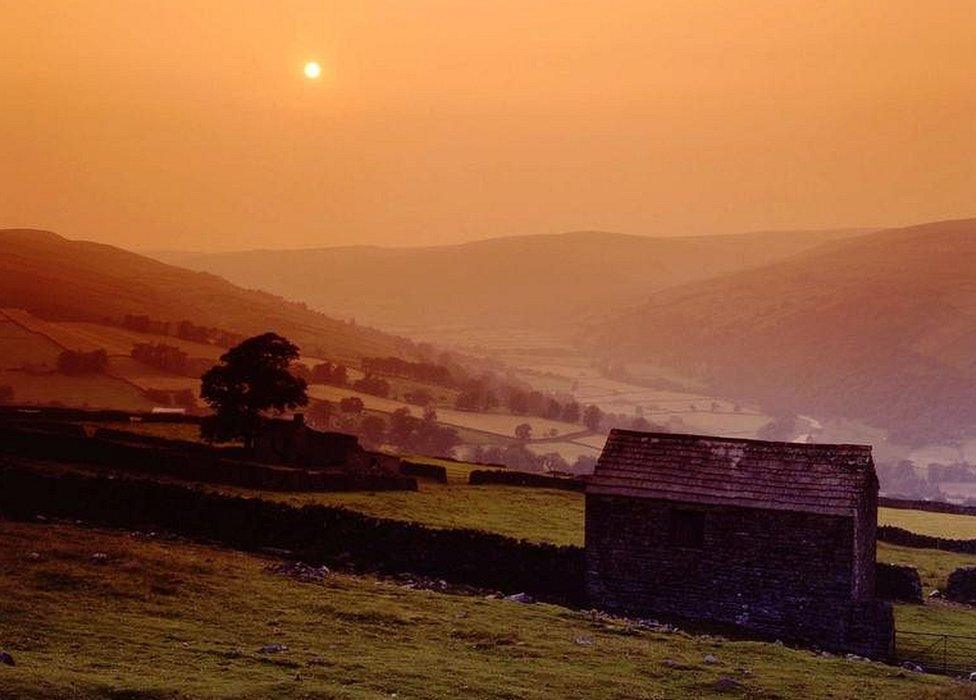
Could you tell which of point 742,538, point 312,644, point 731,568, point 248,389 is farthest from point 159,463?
point 312,644

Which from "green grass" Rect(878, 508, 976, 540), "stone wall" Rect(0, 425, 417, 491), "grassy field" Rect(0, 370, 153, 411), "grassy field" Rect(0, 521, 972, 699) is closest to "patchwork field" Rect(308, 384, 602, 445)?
"grassy field" Rect(0, 370, 153, 411)

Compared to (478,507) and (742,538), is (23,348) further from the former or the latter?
(742,538)

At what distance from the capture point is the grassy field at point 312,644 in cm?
2483

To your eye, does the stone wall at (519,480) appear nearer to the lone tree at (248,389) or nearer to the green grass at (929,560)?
the lone tree at (248,389)

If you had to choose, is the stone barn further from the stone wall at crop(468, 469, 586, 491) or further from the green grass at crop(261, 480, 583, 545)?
the stone wall at crop(468, 469, 586, 491)

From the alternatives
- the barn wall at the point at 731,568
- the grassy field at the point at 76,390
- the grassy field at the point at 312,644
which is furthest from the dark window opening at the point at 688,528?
the grassy field at the point at 76,390

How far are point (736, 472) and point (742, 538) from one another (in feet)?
8.10

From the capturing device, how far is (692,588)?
41.4 metres

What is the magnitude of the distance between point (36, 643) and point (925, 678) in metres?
22.8

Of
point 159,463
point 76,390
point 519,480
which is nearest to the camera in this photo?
point 159,463

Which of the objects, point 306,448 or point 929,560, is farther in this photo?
point 306,448

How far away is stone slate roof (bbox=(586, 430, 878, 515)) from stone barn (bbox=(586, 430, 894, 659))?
44mm

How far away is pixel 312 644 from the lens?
95.1ft

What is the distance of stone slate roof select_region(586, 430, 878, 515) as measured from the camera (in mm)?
40812
